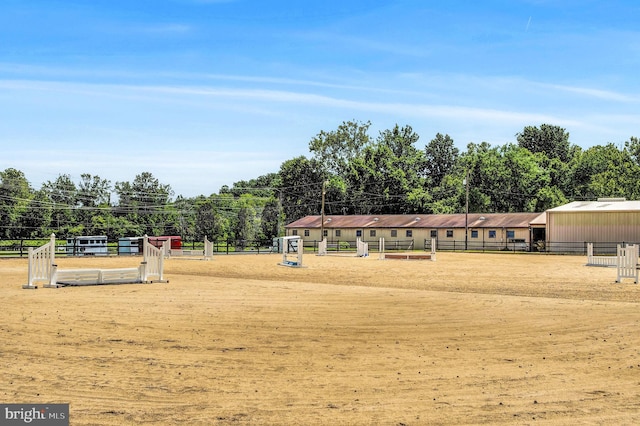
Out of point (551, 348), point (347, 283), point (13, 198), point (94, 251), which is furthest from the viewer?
point (13, 198)

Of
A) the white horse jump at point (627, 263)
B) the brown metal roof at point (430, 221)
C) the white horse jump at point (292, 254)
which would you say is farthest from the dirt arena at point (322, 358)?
the brown metal roof at point (430, 221)

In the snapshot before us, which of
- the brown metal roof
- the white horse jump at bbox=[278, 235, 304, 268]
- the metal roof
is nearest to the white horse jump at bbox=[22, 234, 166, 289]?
the white horse jump at bbox=[278, 235, 304, 268]

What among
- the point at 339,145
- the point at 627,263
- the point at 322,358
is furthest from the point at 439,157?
the point at 322,358

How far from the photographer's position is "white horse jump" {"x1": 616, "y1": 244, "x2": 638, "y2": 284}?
25.6m

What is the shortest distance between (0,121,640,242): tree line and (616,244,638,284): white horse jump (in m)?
51.7

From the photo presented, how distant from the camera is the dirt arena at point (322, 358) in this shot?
7.72m

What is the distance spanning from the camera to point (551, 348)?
445 inches

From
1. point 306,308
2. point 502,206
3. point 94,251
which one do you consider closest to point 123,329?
point 306,308

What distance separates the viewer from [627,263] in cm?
2606

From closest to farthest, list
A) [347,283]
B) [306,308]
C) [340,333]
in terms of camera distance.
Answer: [340,333]
[306,308]
[347,283]

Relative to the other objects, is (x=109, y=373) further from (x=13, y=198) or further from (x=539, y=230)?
(x=13, y=198)

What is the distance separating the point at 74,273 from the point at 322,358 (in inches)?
554

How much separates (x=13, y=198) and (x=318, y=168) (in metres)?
45.7

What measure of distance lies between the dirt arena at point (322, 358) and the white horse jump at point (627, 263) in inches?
312
